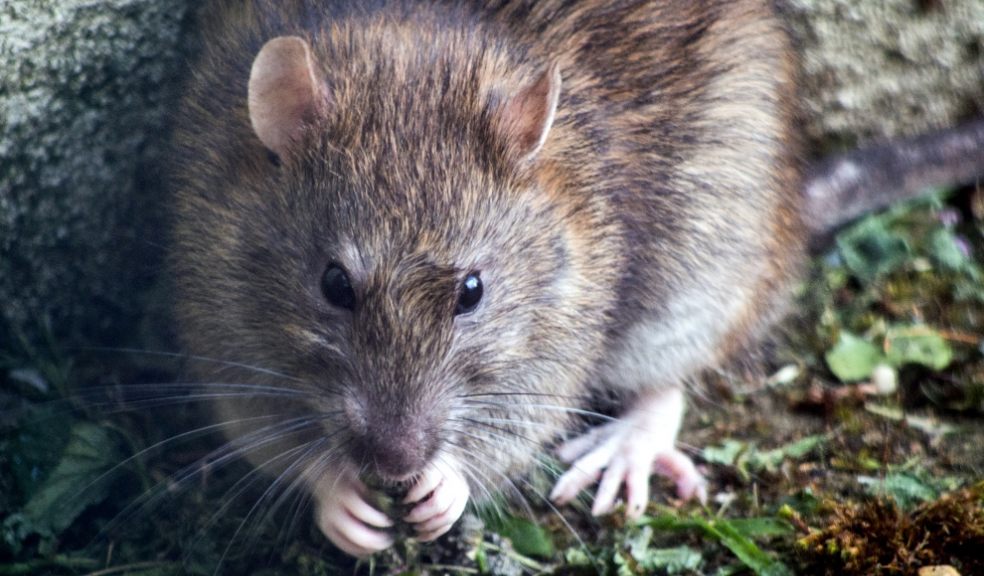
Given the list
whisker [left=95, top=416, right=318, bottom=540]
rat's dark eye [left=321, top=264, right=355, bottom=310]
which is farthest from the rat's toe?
rat's dark eye [left=321, top=264, right=355, bottom=310]

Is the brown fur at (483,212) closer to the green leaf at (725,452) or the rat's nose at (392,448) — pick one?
the rat's nose at (392,448)

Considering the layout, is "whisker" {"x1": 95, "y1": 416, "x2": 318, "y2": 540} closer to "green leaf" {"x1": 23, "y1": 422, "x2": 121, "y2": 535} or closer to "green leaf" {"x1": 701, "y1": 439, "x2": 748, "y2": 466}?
"green leaf" {"x1": 23, "y1": 422, "x2": 121, "y2": 535}

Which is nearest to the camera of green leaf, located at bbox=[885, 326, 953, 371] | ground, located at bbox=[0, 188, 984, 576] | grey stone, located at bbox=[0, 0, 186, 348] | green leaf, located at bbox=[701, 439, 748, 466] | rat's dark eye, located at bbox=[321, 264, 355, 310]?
rat's dark eye, located at bbox=[321, 264, 355, 310]

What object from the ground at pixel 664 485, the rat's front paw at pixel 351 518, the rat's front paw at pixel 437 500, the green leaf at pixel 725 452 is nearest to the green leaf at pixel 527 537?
the ground at pixel 664 485

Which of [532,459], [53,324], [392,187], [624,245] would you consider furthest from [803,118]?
[53,324]

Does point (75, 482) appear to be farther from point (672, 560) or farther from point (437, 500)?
point (672, 560)

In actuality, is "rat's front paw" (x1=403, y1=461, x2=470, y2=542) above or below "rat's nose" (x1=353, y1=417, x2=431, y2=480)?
below

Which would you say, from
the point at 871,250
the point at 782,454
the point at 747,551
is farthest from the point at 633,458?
the point at 871,250
